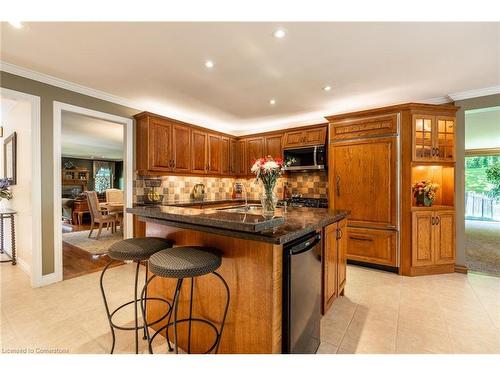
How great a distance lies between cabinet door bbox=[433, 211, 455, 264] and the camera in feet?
10.4

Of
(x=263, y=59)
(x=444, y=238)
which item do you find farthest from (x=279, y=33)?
(x=444, y=238)

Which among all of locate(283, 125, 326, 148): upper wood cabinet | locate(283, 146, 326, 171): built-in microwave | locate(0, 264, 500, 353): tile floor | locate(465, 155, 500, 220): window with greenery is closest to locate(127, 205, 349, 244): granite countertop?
locate(0, 264, 500, 353): tile floor

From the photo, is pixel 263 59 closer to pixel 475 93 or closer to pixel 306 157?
pixel 306 157

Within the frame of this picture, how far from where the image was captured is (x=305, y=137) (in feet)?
13.5

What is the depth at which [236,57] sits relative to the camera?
2312 mm

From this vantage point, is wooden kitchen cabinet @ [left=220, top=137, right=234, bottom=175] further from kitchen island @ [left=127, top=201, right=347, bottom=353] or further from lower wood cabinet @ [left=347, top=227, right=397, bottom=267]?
kitchen island @ [left=127, top=201, right=347, bottom=353]

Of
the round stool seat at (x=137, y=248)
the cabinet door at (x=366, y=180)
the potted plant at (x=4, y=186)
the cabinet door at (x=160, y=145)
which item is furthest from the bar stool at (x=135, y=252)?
the potted plant at (x=4, y=186)

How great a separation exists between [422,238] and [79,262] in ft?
16.3

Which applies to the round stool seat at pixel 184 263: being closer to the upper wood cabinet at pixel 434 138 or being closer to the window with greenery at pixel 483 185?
the upper wood cabinet at pixel 434 138

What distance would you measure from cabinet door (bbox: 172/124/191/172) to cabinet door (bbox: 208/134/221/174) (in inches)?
19.3
